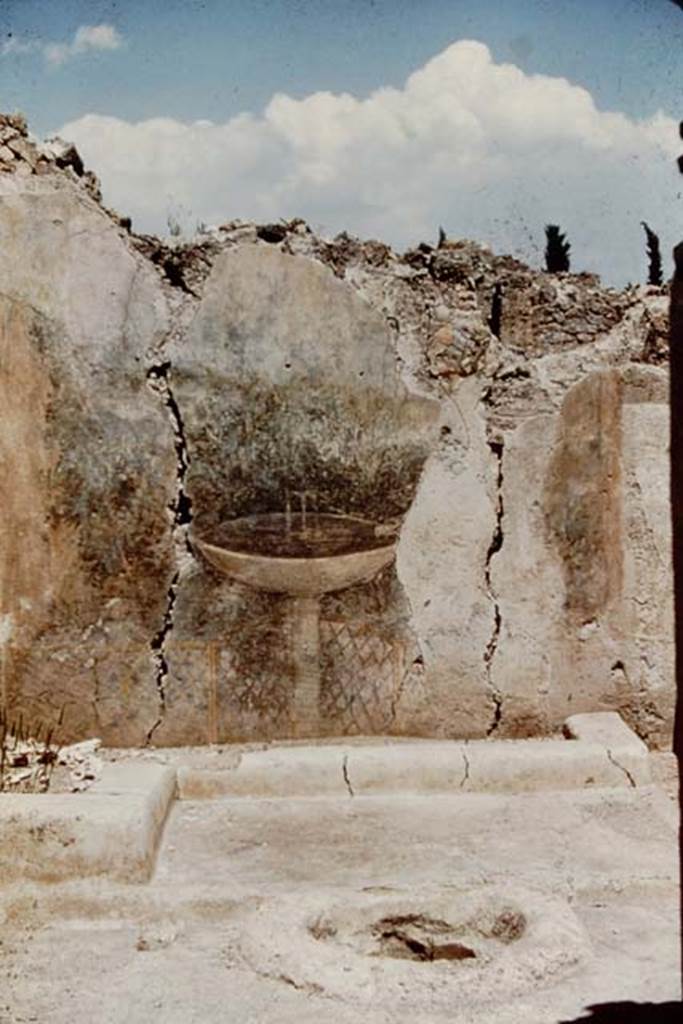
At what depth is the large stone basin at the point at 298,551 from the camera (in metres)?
5.25

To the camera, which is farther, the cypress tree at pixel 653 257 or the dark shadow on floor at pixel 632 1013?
the cypress tree at pixel 653 257

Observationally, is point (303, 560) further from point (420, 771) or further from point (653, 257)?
point (653, 257)

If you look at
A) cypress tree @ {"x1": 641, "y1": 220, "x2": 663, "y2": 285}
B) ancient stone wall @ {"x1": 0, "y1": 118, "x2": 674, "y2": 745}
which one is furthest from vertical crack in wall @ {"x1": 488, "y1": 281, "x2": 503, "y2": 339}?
cypress tree @ {"x1": 641, "y1": 220, "x2": 663, "y2": 285}

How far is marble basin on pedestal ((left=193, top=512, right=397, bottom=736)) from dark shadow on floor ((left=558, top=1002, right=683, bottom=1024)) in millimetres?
2482

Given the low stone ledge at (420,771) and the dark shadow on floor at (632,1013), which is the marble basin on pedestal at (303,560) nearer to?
the low stone ledge at (420,771)

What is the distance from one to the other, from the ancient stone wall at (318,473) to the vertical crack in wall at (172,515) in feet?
0.03

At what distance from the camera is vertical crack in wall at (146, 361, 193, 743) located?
5168mm

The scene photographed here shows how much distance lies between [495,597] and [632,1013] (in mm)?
2724

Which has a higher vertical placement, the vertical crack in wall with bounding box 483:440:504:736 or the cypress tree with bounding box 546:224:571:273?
the cypress tree with bounding box 546:224:571:273

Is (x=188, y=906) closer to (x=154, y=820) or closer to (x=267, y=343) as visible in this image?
(x=154, y=820)

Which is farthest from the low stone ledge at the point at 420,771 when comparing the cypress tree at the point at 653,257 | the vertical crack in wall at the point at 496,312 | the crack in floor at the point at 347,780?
the cypress tree at the point at 653,257

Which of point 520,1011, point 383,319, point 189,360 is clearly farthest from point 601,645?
point 520,1011

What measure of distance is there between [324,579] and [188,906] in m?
1.96

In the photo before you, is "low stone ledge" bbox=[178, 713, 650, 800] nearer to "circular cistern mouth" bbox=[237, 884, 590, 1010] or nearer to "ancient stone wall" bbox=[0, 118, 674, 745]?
"ancient stone wall" bbox=[0, 118, 674, 745]
